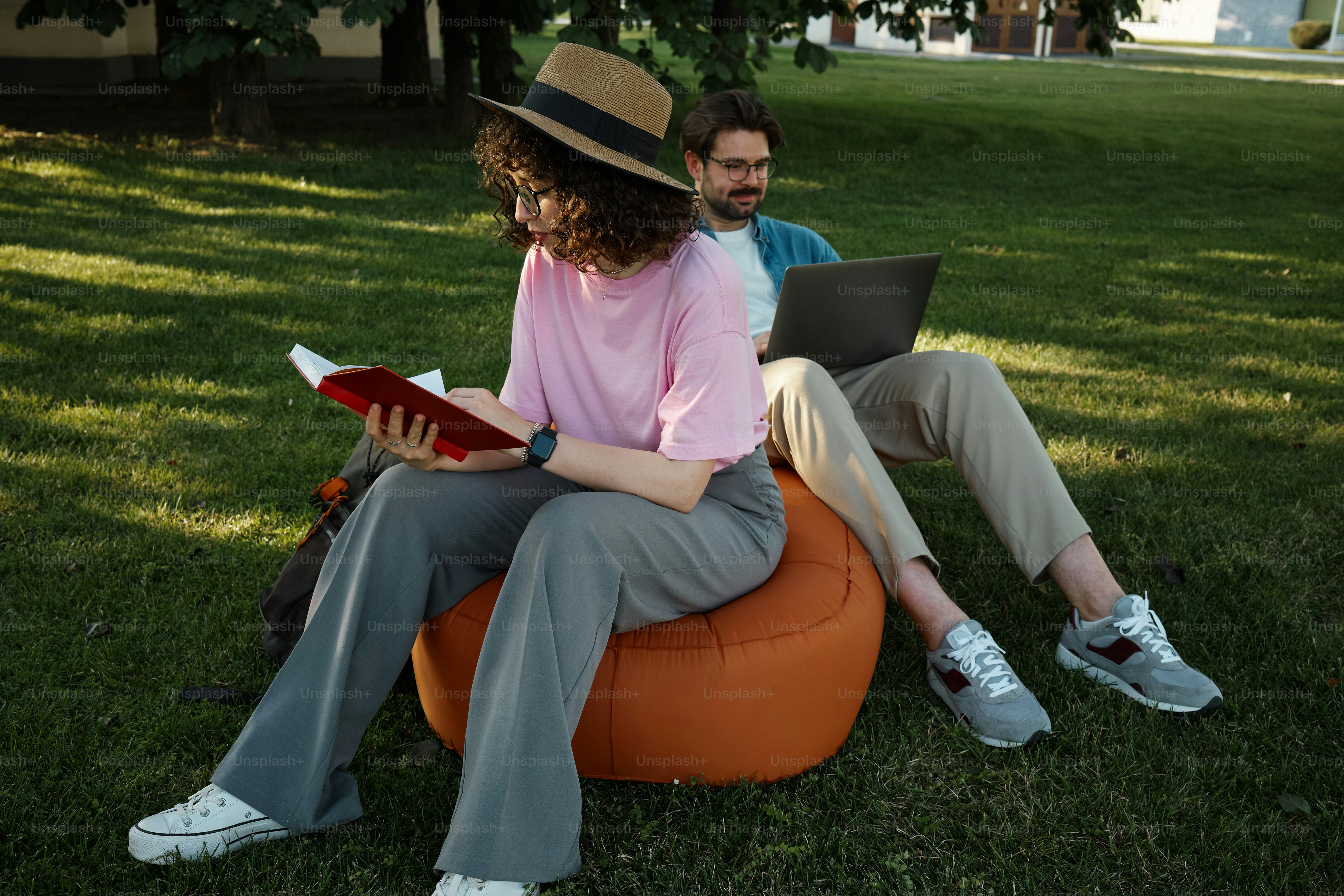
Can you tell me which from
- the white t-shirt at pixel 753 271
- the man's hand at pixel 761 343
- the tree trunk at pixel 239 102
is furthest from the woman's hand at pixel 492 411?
the tree trunk at pixel 239 102

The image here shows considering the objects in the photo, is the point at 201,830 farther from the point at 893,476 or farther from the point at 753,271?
the point at 893,476

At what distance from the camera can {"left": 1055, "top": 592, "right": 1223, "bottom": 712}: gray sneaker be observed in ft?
8.96

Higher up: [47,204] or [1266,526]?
[47,204]

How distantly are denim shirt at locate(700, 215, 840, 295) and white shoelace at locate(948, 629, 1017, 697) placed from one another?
1.57 meters

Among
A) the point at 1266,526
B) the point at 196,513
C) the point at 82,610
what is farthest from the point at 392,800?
the point at 1266,526

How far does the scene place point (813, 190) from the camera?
1025cm

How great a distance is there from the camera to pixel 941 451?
322 cm

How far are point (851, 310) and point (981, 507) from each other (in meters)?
0.74

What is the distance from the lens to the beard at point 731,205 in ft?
11.9

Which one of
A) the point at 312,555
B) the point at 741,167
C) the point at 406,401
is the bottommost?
the point at 312,555

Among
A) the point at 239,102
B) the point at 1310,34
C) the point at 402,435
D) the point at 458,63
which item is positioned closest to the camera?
the point at 402,435

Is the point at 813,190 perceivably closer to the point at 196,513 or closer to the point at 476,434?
the point at 196,513

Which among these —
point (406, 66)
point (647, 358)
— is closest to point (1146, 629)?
point (647, 358)

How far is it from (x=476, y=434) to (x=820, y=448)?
1.16 metres
